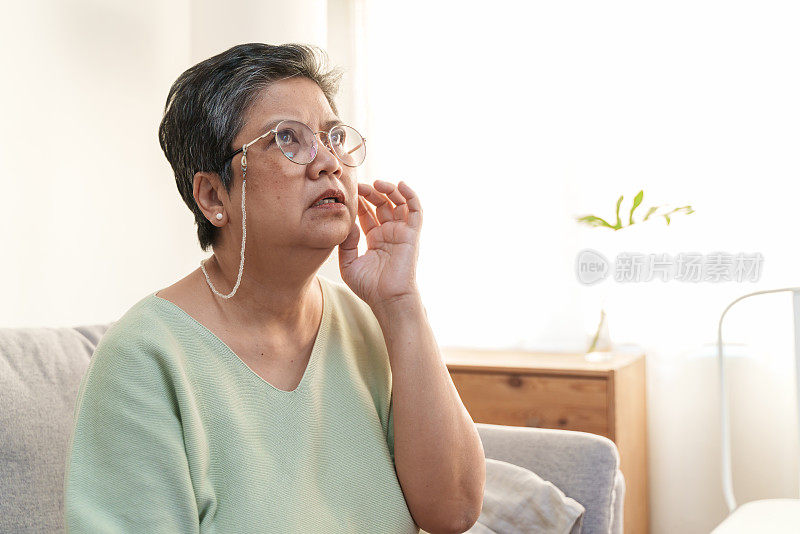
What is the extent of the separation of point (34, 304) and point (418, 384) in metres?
1.46

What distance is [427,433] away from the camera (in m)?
1.19

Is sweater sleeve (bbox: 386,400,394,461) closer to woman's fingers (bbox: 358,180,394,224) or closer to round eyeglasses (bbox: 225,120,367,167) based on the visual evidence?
woman's fingers (bbox: 358,180,394,224)

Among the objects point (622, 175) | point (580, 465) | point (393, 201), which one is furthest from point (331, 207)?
point (622, 175)

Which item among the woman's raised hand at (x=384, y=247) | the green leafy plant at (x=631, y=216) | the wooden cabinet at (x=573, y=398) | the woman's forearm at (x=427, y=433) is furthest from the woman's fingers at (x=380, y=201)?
the green leafy plant at (x=631, y=216)

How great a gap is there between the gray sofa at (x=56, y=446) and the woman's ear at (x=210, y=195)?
0.41 meters

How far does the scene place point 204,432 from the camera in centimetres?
105

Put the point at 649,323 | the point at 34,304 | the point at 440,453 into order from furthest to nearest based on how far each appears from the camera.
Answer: the point at 649,323, the point at 34,304, the point at 440,453

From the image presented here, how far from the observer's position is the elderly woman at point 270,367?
990 millimetres

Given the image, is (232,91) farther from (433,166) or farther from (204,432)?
(433,166)

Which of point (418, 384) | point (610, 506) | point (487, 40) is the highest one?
point (487, 40)

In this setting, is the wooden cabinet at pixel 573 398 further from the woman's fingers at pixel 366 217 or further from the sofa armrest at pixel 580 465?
the woman's fingers at pixel 366 217

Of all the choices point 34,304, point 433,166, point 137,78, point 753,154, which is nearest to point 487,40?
point 433,166

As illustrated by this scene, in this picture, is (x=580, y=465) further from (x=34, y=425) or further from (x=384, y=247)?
(x=34, y=425)

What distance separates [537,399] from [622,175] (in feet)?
2.90
